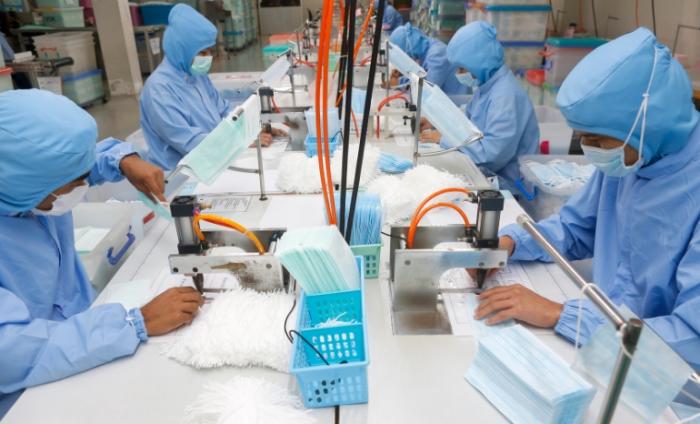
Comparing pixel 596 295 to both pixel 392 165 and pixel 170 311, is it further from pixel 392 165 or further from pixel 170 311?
pixel 392 165

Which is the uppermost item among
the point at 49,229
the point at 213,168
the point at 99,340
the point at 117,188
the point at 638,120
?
the point at 638,120

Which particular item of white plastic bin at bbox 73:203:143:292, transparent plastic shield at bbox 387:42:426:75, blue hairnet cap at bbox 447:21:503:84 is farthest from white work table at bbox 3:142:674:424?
blue hairnet cap at bbox 447:21:503:84

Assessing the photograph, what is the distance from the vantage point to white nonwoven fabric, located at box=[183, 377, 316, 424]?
0.87m

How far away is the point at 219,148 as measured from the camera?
4.45 feet

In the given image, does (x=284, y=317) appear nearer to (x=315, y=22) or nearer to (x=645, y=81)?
(x=645, y=81)

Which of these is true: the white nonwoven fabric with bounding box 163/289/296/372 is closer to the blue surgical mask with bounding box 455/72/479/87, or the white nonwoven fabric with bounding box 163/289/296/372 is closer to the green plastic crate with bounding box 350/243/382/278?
the green plastic crate with bounding box 350/243/382/278

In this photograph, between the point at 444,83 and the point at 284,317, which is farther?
the point at 444,83

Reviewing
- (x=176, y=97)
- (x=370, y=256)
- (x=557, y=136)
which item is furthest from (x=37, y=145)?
(x=557, y=136)

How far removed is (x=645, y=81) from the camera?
102 centimetres

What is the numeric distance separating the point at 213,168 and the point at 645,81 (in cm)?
113

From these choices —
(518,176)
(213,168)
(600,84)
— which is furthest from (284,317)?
(518,176)

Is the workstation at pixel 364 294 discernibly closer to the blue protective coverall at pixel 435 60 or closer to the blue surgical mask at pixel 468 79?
the blue surgical mask at pixel 468 79

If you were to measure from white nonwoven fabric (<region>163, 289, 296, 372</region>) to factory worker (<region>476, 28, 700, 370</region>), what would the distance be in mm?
503

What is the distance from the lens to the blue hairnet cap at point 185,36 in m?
2.61
